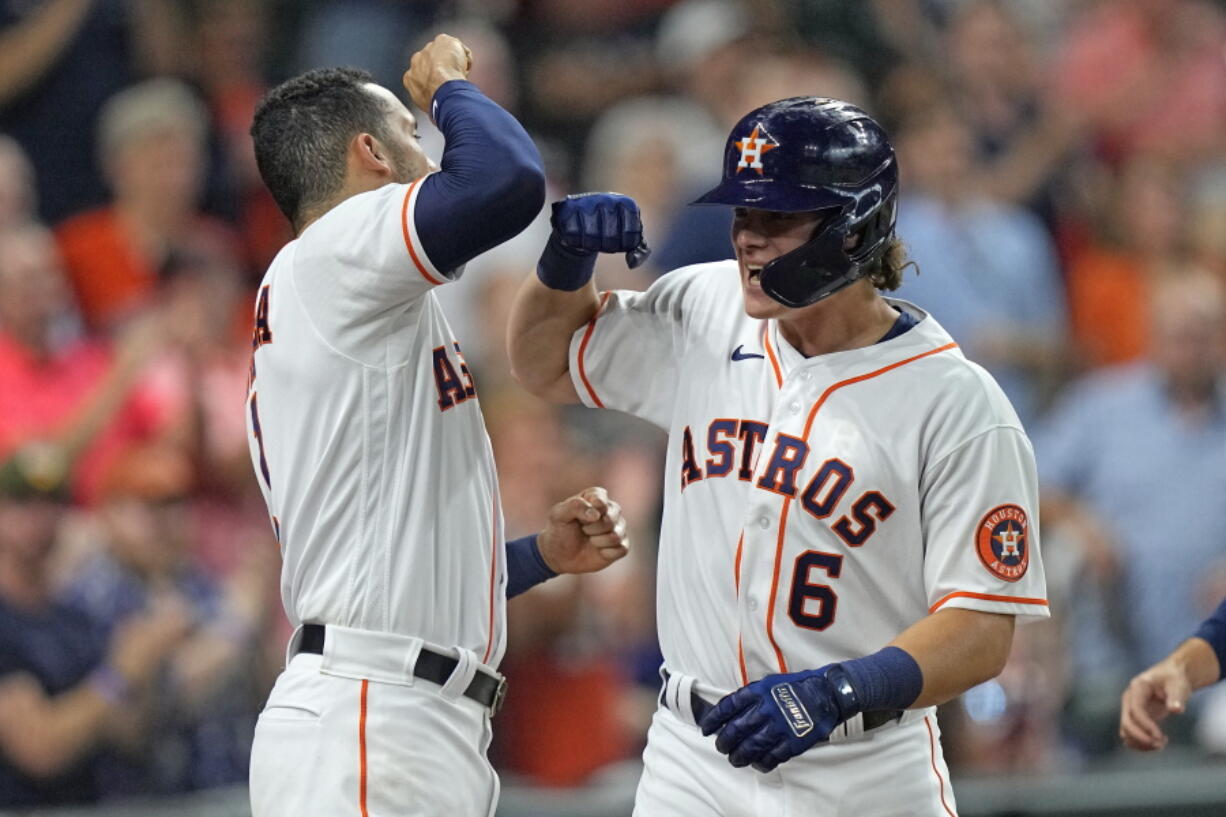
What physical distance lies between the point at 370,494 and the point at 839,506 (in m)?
0.90

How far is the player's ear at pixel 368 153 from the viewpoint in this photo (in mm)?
3301

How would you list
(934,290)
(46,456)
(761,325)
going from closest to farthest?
(761,325), (46,456), (934,290)

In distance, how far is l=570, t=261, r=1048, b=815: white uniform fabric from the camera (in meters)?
3.24

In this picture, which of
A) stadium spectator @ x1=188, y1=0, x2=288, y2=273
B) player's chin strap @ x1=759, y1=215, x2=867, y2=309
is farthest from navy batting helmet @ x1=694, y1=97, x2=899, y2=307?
stadium spectator @ x1=188, y1=0, x2=288, y2=273

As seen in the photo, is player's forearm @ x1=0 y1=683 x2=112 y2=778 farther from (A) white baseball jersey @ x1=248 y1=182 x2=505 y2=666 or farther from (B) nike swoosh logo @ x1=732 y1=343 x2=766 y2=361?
(B) nike swoosh logo @ x1=732 y1=343 x2=766 y2=361

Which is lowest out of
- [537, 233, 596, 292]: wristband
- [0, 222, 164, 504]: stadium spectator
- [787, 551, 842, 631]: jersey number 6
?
[0, 222, 164, 504]: stadium spectator

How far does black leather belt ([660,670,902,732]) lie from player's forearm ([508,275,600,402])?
0.70 metres

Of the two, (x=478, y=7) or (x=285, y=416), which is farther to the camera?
(x=478, y=7)

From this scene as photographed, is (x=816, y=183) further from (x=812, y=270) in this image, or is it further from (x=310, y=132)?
(x=310, y=132)

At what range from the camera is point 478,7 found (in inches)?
309

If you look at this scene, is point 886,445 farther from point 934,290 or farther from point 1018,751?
point 934,290

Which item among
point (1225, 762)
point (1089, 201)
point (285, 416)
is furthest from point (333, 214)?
point (1089, 201)

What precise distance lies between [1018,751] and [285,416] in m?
4.23

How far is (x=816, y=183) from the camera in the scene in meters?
3.28
